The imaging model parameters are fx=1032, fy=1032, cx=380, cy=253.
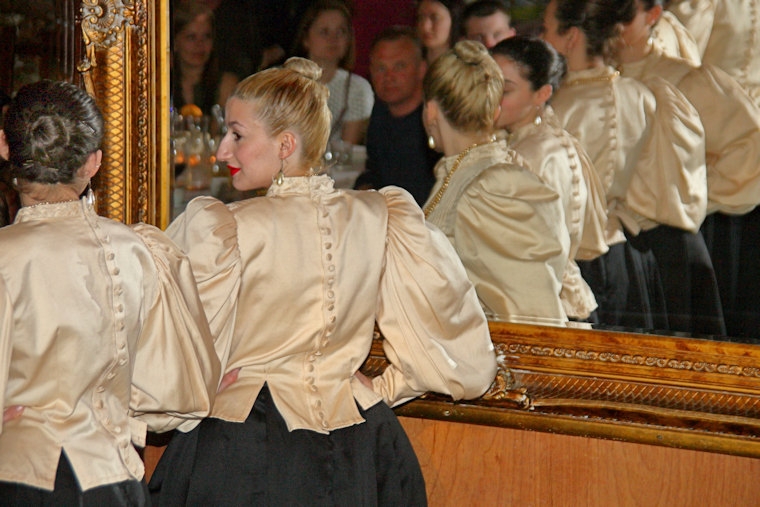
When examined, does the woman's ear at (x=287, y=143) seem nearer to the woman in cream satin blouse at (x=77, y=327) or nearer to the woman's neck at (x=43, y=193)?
the woman in cream satin blouse at (x=77, y=327)

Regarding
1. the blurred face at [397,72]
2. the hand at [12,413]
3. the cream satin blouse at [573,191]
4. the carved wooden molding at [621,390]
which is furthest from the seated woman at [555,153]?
the hand at [12,413]

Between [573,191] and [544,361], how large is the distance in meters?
0.44

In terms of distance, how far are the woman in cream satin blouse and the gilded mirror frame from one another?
2.91 feet

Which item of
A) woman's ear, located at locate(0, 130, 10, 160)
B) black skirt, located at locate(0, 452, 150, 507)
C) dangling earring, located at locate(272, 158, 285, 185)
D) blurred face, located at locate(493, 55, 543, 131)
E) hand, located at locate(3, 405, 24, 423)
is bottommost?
black skirt, located at locate(0, 452, 150, 507)

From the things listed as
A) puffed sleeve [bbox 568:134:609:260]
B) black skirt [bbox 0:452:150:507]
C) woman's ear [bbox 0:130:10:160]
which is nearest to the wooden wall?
puffed sleeve [bbox 568:134:609:260]

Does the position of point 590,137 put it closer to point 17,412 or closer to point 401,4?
point 401,4

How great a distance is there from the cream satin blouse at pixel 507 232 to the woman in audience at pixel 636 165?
12 centimetres

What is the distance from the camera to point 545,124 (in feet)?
8.65

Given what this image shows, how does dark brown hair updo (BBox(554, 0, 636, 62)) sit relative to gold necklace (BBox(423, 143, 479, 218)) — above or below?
above

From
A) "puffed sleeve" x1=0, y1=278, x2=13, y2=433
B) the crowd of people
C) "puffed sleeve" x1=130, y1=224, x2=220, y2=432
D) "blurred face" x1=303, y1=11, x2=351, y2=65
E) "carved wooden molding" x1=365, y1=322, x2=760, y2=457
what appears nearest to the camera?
"puffed sleeve" x1=0, y1=278, x2=13, y2=433

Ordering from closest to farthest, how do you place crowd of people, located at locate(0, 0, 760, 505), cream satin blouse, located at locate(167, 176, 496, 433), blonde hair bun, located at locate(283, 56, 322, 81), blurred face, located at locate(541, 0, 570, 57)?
crowd of people, located at locate(0, 0, 760, 505) < cream satin blouse, located at locate(167, 176, 496, 433) < blonde hair bun, located at locate(283, 56, 322, 81) < blurred face, located at locate(541, 0, 570, 57)

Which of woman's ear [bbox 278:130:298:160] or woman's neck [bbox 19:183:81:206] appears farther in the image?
woman's ear [bbox 278:130:298:160]

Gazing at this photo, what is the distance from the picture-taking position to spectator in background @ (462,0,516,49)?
2586 mm

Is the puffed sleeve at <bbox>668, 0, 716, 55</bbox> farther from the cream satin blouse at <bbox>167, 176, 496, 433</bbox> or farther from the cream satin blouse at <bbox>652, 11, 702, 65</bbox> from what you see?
the cream satin blouse at <bbox>167, 176, 496, 433</bbox>
